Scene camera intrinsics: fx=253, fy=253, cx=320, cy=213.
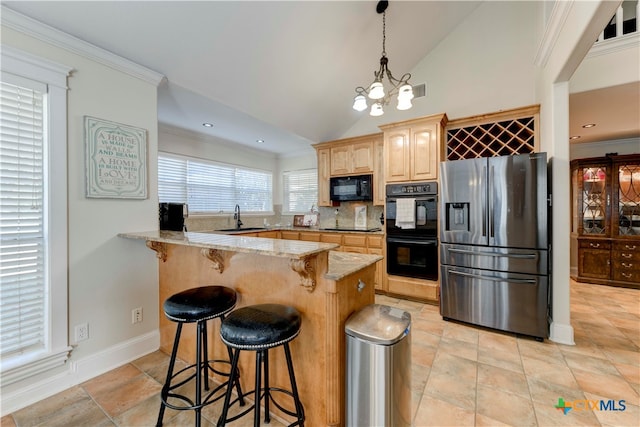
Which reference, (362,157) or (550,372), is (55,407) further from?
(362,157)

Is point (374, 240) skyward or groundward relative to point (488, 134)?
groundward

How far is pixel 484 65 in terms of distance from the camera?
354 cm

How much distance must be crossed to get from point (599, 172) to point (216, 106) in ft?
19.6

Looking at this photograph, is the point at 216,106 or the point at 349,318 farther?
the point at 216,106

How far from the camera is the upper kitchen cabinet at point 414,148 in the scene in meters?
3.34

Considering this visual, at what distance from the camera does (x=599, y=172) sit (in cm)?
413

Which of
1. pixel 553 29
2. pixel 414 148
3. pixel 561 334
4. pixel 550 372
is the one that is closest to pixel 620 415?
pixel 550 372

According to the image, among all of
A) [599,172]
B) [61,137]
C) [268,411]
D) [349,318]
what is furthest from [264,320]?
[599,172]

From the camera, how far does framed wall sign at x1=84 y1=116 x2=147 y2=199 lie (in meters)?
1.97

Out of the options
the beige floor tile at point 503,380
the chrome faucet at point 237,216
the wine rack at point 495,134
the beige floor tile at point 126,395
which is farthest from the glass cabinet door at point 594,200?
the beige floor tile at point 126,395

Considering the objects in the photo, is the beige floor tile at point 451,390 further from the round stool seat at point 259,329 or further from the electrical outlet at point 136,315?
the electrical outlet at point 136,315

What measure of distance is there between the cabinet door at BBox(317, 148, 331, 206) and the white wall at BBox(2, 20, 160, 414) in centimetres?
278

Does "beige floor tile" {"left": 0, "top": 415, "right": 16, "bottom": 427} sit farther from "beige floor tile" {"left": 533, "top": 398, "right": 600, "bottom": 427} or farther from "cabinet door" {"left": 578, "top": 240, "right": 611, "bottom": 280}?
"cabinet door" {"left": 578, "top": 240, "right": 611, "bottom": 280}

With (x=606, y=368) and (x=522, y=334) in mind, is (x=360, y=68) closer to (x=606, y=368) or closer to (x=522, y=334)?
Result: (x=522, y=334)
